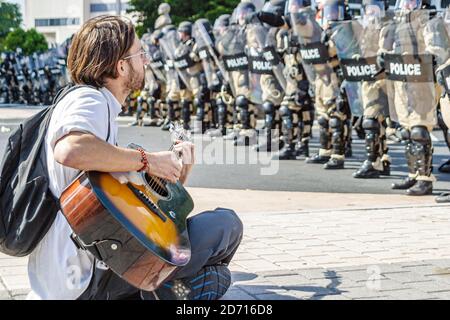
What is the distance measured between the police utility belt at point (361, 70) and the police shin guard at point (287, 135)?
183 cm

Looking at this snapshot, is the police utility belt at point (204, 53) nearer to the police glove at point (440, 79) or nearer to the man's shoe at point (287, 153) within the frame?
the man's shoe at point (287, 153)

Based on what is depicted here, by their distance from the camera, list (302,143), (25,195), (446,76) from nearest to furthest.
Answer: (25,195) → (446,76) → (302,143)

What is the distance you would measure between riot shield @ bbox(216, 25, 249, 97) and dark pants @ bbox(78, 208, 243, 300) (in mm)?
9930

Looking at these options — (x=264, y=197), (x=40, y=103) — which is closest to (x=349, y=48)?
(x=264, y=197)

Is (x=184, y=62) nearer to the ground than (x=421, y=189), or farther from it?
farther from it

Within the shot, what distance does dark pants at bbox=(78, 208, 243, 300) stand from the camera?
10.9 feet

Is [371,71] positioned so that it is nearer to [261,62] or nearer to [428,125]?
[428,125]

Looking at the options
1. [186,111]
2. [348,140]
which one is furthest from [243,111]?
[186,111]

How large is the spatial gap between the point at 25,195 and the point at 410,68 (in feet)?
19.4

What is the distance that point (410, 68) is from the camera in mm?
8359

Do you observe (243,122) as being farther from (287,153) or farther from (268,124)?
(287,153)

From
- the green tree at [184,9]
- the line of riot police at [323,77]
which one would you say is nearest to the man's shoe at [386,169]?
the line of riot police at [323,77]

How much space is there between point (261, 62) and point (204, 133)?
435 cm

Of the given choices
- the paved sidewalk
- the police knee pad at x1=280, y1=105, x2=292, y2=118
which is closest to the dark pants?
the paved sidewalk
